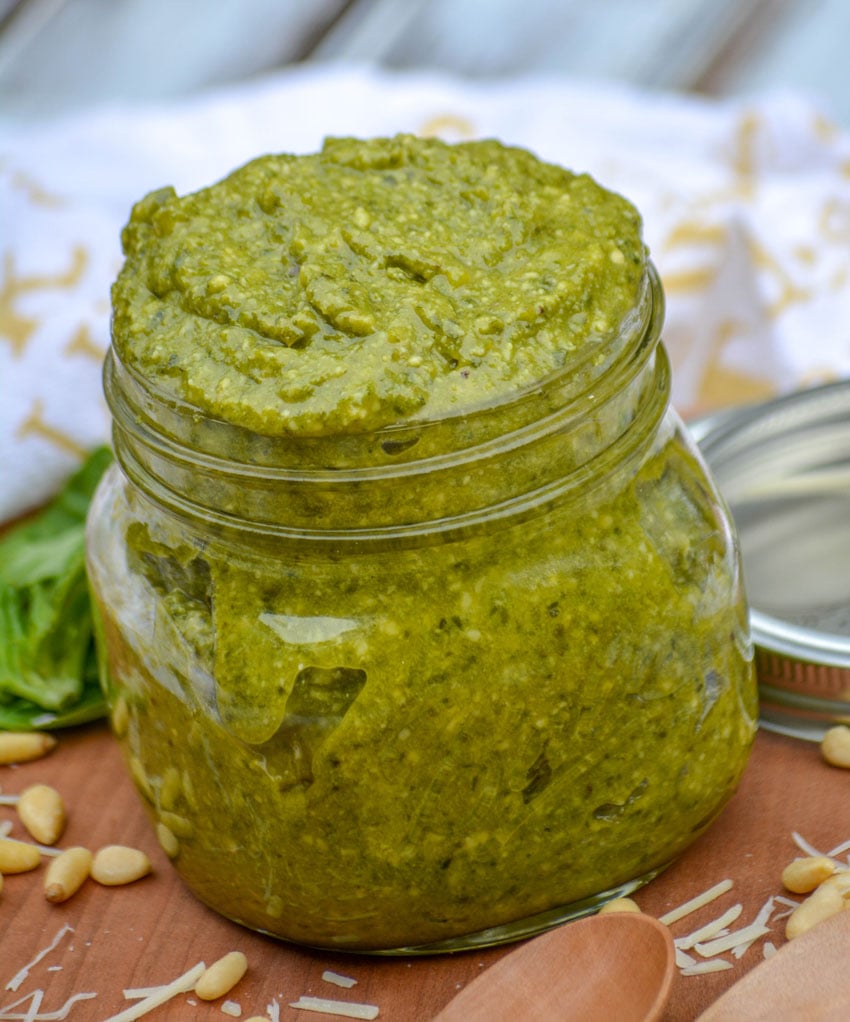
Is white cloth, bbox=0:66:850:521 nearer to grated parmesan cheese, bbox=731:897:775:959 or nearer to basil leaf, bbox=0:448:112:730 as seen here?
basil leaf, bbox=0:448:112:730

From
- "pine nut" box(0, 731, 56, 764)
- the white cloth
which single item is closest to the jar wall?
"pine nut" box(0, 731, 56, 764)

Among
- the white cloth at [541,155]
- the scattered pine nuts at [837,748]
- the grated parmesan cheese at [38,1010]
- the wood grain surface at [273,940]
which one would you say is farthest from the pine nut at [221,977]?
the white cloth at [541,155]

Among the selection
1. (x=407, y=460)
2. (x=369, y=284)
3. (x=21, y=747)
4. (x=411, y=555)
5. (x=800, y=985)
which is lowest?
(x=21, y=747)

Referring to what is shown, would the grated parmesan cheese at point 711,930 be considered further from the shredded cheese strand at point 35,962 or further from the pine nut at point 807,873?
the shredded cheese strand at point 35,962

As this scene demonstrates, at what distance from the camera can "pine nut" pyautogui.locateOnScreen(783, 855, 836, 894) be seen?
160 centimetres

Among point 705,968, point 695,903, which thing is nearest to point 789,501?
point 695,903

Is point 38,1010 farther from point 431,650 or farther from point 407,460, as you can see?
point 407,460

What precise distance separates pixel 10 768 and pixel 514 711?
0.89m

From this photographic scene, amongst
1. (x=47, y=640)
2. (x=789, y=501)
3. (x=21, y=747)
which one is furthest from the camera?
(x=789, y=501)

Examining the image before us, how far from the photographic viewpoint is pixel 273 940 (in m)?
1.64

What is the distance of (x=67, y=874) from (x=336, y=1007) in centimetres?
40

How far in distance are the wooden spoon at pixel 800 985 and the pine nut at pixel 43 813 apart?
88 centimetres

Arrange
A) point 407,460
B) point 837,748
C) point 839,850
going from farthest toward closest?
point 837,748, point 839,850, point 407,460

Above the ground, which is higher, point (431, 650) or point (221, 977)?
point (431, 650)
